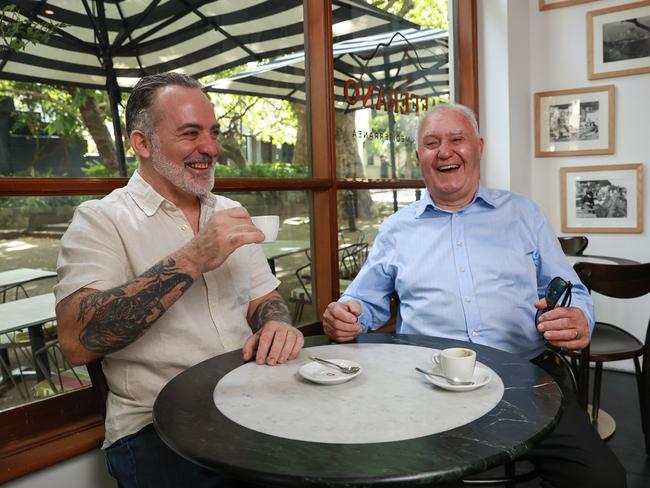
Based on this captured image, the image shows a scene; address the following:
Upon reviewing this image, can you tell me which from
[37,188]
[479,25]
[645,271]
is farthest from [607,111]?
[37,188]

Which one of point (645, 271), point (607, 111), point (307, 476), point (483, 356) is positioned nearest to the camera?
point (307, 476)

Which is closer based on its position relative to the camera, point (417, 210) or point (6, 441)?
point (6, 441)

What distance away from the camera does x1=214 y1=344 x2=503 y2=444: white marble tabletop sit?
0.97 meters

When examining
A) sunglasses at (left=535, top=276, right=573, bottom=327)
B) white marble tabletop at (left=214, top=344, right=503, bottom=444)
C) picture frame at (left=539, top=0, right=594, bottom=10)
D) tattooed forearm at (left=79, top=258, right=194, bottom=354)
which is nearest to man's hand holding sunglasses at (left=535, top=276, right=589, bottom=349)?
sunglasses at (left=535, top=276, right=573, bottom=327)

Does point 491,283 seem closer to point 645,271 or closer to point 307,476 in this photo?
point 645,271

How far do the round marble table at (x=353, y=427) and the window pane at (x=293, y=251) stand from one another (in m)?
1.17

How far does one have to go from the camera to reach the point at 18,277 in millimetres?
1660

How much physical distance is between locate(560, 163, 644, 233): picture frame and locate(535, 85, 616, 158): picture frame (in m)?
0.14

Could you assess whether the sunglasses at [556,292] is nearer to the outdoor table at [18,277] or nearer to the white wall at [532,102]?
the outdoor table at [18,277]

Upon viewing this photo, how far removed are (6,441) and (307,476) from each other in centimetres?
115

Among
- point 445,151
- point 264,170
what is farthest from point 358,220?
point 445,151

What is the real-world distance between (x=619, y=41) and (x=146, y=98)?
3139 mm

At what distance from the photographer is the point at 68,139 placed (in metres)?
1.79

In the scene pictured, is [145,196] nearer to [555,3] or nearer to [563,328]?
[563,328]
